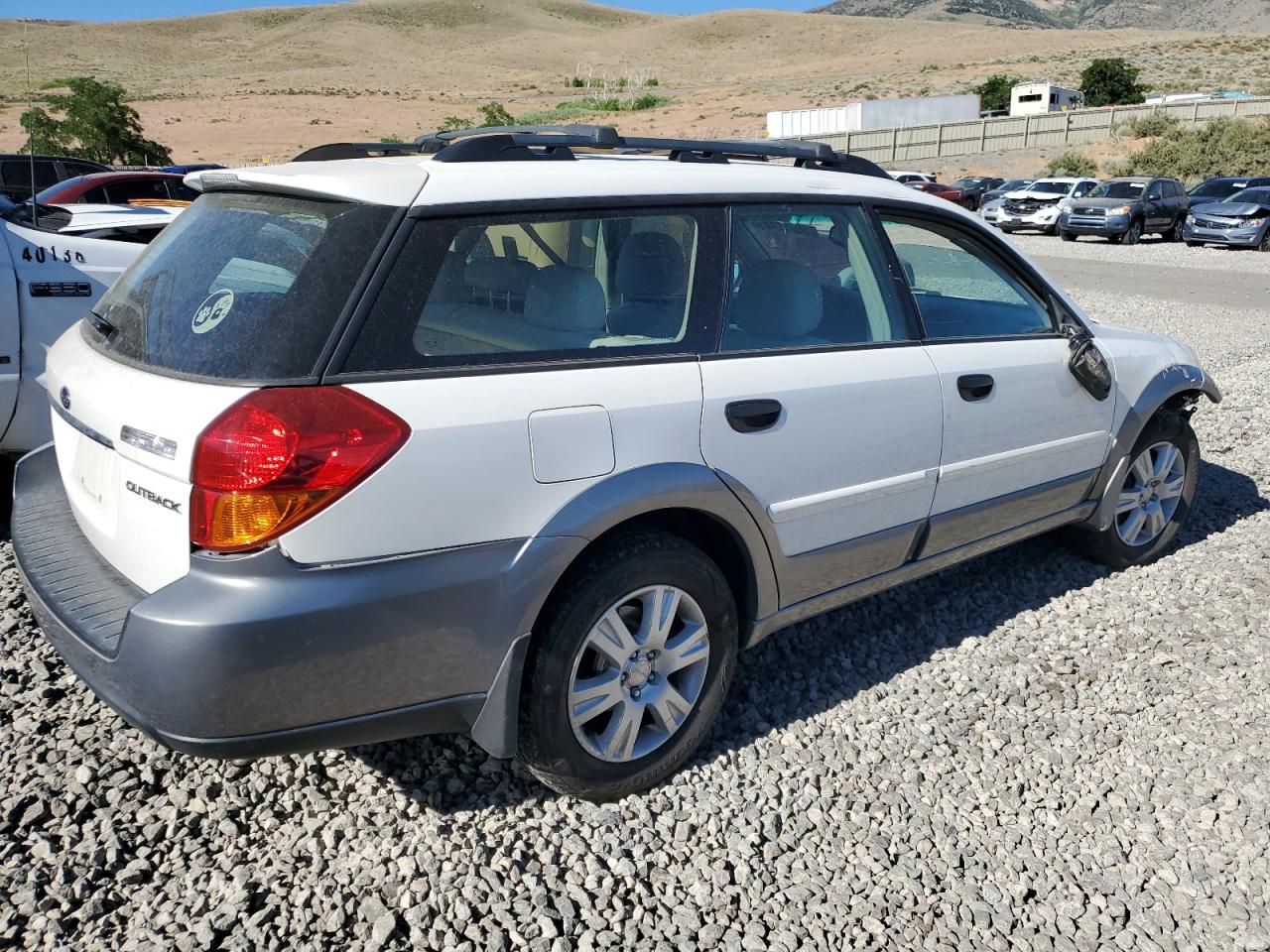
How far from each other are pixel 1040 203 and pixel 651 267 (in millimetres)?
27312

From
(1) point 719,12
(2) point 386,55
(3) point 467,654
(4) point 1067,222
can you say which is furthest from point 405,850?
(1) point 719,12

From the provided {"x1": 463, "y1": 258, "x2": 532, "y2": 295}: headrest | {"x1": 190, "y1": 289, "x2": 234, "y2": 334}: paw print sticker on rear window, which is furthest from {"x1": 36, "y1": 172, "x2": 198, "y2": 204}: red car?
{"x1": 463, "y1": 258, "x2": 532, "y2": 295}: headrest

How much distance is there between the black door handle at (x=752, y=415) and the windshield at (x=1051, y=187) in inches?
1092

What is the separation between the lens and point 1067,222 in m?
25.4

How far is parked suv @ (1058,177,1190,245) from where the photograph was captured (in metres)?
24.5

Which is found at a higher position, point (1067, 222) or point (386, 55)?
point (386, 55)

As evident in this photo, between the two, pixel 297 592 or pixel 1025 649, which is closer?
pixel 297 592

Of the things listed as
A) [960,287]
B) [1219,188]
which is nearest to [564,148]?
[960,287]

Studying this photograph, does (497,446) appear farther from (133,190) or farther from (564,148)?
(133,190)

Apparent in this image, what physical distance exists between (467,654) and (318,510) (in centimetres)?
52

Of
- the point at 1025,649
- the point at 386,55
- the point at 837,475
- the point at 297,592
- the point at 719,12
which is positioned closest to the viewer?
the point at 297,592

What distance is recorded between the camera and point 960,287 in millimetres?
4117

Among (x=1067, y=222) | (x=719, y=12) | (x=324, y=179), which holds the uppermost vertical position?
(x=719, y=12)

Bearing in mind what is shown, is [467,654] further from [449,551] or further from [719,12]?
[719,12]
